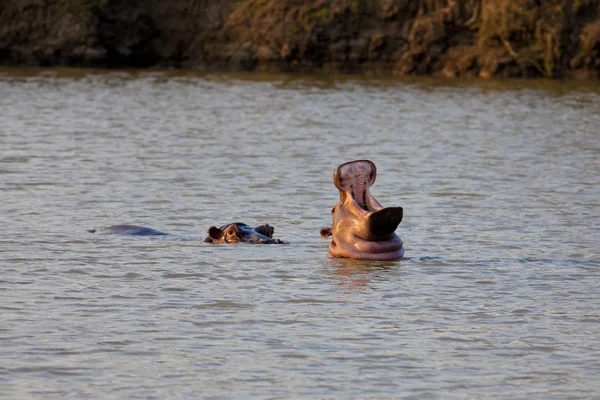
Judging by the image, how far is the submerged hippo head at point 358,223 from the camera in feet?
36.8

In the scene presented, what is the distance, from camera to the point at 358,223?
1118 cm

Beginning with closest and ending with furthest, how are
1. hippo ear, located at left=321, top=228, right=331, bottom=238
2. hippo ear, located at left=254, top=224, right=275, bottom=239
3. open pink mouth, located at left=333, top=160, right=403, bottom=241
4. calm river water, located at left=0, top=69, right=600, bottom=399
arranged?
calm river water, located at left=0, top=69, right=600, bottom=399 → open pink mouth, located at left=333, top=160, right=403, bottom=241 → hippo ear, located at left=321, top=228, right=331, bottom=238 → hippo ear, located at left=254, top=224, right=275, bottom=239

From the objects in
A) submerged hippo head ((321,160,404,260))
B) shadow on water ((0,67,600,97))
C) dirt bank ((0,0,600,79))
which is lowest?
shadow on water ((0,67,600,97))

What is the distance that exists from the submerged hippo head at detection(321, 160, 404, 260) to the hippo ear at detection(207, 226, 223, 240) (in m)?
1.41

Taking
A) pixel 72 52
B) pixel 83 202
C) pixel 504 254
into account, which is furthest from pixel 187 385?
pixel 72 52

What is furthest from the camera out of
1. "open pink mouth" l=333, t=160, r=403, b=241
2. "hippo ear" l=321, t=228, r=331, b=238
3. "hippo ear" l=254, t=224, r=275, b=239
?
"hippo ear" l=254, t=224, r=275, b=239

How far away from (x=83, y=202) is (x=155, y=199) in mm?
937

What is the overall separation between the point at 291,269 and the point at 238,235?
142 centimetres

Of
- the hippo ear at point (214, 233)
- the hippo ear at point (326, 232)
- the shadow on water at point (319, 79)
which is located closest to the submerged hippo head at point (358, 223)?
the hippo ear at point (326, 232)

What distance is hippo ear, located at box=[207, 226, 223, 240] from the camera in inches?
487

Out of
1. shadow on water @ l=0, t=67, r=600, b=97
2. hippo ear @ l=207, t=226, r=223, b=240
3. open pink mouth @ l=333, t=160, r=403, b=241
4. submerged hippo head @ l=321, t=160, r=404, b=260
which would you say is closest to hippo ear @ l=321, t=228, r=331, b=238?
submerged hippo head @ l=321, t=160, r=404, b=260

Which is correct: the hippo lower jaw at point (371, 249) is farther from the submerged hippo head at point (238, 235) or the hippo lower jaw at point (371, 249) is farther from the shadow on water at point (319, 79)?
the shadow on water at point (319, 79)

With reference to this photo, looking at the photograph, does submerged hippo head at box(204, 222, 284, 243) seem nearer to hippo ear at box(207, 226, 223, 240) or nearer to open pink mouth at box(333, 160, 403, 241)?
hippo ear at box(207, 226, 223, 240)

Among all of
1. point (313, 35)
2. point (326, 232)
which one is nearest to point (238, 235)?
point (326, 232)
